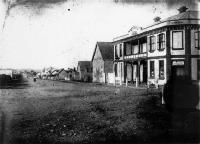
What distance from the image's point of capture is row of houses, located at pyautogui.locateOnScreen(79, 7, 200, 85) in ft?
43.0

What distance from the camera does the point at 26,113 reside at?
10.8 m

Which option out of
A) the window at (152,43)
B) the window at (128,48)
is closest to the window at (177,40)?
the window at (152,43)

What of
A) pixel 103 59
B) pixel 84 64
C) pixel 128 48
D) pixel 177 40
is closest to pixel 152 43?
pixel 177 40

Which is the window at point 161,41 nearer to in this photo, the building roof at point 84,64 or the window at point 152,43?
the window at point 152,43

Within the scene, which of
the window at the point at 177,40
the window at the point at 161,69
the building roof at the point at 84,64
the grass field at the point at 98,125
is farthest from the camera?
the building roof at the point at 84,64

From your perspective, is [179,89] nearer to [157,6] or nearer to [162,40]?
[157,6]

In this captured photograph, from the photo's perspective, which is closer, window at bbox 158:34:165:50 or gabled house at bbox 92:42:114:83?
window at bbox 158:34:165:50

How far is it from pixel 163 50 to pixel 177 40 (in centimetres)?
250

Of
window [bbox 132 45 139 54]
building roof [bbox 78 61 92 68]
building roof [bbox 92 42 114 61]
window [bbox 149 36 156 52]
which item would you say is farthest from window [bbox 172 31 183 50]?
building roof [bbox 78 61 92 68]

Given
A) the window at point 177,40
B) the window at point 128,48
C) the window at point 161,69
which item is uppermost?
the window at point 128,48

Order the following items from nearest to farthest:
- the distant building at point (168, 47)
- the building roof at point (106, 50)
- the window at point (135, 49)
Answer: the distant building at point (168, 47), the window at point (135, 49), the building roof at point (106, 50)

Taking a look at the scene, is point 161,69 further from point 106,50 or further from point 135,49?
point 106,50

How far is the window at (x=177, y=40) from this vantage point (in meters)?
17.6

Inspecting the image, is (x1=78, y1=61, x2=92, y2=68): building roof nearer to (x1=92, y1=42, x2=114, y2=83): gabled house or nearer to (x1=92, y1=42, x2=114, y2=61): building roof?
(x1=92, y1=42, x2=114, y2=83): gabled house
